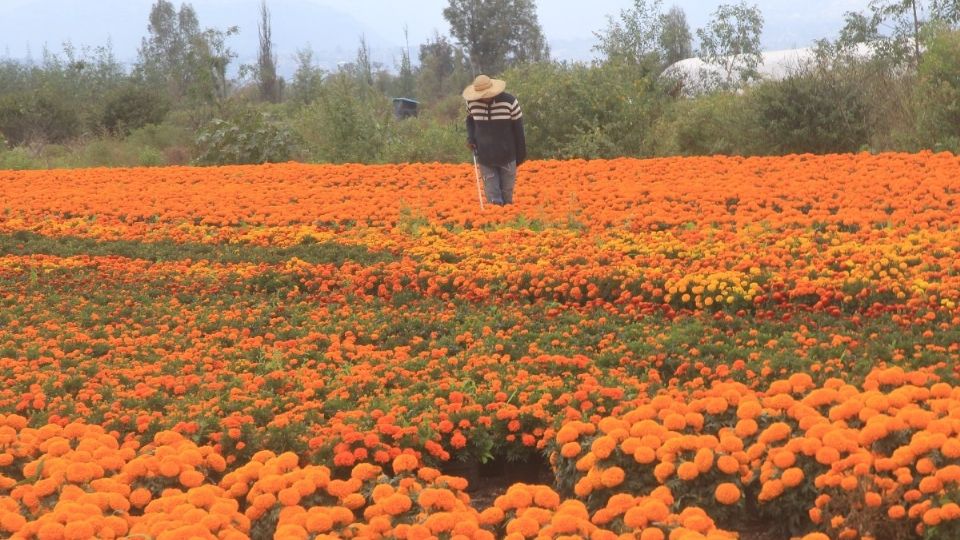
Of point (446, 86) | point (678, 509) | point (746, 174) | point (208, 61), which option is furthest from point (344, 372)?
point (446, 86)

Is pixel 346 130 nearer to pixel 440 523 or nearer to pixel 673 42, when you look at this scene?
pixel 440 523

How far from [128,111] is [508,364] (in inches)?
1047

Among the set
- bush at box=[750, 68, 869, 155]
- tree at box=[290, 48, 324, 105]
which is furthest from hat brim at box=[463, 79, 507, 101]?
tree at box=[290, 48, 324, 105]

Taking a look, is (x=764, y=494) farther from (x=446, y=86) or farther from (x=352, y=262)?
(x=446, y=86)

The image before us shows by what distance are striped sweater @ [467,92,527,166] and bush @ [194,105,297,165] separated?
31.0 feet

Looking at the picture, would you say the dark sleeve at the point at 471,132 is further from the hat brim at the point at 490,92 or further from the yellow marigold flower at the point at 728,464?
the yellow marigold flower at the point at 728,464

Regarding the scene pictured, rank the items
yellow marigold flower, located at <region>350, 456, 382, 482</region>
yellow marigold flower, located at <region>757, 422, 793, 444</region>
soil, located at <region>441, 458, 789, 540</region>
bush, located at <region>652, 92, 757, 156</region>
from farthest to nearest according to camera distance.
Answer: bush, located at <region>652, 92, 757, 156</region>, soil, located at <region>441, 458, 789, 540</region>, yellow marigold flower, located at <region>350, 456, 382, 482</region>, yellow marigold flower, located at <region>757, 422, 793, 444</region>

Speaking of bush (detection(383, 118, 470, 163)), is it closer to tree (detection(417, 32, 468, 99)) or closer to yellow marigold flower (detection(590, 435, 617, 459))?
yellow marigold flower (detection(590, 435, 617, 459))

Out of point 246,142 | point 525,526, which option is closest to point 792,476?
point 525,526

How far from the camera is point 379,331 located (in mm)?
7668

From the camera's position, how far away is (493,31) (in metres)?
47.9

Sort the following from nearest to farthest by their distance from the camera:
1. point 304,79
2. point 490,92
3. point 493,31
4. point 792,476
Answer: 1. point 792,476
2. point 490,92
3. point 304,79
4. point 493,31

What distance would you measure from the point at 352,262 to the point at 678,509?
562cm

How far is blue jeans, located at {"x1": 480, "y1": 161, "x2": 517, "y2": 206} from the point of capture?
12.2 metres
